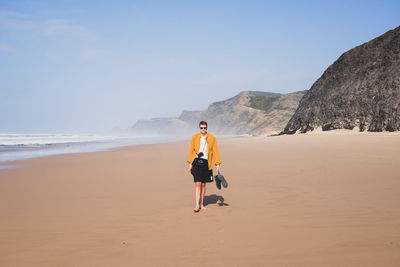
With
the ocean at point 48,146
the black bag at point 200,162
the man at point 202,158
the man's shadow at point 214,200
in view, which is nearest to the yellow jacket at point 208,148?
the man at point 202,158

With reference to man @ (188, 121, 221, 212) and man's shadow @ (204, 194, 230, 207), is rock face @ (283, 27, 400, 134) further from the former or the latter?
man @ (188, 121, 221, 212)

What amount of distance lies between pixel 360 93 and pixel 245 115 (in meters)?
82.8

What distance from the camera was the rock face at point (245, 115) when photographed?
90.8 m

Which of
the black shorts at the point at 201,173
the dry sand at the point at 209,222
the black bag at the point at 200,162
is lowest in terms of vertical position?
the dry sand at the point at 209,222

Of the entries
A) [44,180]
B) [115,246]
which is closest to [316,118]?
[44,180]

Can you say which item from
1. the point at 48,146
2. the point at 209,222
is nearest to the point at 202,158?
the point at 209,222

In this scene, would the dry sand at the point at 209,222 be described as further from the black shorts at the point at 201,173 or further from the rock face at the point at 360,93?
the rock face at the point at 360,93

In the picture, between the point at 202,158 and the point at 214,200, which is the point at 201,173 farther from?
the point at 214,200

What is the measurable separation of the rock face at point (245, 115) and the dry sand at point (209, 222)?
3012 inches

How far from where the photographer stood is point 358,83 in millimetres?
38125

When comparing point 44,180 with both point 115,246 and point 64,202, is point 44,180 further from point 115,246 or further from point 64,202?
point 115,246

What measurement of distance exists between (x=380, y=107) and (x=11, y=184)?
113 ft

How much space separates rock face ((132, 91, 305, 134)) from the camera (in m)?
90.8

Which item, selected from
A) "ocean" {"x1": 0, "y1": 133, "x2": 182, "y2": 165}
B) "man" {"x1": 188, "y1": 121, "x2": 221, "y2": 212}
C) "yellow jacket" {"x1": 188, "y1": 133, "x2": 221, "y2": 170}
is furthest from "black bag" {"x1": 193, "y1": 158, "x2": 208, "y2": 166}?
"ocean" {"x1": 0, "y1": 133, "x2": 182, "y2": 165}
